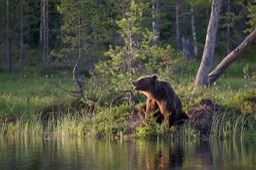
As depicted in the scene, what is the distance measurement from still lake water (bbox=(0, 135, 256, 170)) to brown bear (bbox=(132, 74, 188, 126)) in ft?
2.58

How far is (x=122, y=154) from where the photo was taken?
1292 centimetres

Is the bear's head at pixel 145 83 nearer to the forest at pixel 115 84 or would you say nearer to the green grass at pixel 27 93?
the forest at pixel 115 84

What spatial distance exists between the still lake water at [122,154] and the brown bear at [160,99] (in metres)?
0.79

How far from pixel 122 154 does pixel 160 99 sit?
8.56ft

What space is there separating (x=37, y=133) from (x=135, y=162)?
216 inches

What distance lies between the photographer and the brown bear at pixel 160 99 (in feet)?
49.6

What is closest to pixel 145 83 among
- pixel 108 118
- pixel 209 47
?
pixel 108 118

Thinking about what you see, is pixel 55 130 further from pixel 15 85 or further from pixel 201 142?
pixel 15 85

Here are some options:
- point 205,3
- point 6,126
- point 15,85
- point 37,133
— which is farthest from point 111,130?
point 205,3

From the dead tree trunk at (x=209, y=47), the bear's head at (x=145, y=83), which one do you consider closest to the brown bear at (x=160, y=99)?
the bear's head at (x=145, y=83)

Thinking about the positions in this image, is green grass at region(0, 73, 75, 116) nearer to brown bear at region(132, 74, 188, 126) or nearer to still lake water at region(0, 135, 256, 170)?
still lake water at region(0, 135, 256, 170)

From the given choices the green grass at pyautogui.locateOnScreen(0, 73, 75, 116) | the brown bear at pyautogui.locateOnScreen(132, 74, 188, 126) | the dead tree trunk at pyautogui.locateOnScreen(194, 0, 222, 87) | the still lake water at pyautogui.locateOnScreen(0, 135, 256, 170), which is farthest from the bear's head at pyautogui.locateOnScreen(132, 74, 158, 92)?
the dead tree trunk at pyautogui.locateOnScreen(194, 0, 222, 87)

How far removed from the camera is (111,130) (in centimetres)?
1591

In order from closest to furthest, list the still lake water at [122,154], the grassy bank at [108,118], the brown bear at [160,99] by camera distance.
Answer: the still lake water at [122,154], the brown bear at [160,99], the grassy bank at [108,118]
